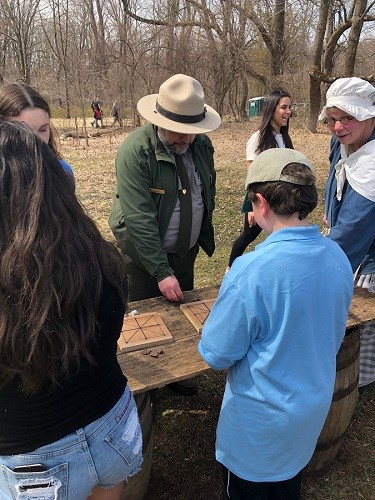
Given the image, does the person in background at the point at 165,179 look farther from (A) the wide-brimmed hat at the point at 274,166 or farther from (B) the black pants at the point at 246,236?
(B) the black pants at the point at 246,236

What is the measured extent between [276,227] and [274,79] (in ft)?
57.5

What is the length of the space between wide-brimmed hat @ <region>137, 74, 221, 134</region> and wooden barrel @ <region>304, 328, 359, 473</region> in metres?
1.30

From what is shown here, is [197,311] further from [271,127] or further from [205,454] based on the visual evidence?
[271,127]

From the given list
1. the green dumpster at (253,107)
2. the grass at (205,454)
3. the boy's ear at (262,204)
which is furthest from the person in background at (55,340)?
the green dumpster at (253,107)

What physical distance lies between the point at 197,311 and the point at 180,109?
1.06 m

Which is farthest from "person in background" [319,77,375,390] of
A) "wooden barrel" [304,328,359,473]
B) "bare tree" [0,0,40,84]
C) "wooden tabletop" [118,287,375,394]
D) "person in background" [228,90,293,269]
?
"bare tree" [0,0,40,84]

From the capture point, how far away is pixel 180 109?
89.7 inches

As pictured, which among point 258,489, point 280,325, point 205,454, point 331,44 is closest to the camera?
point 280,325

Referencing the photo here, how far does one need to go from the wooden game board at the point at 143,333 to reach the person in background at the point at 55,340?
0.60 meters

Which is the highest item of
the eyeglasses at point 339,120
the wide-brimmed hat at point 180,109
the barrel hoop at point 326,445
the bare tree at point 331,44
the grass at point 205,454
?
the bare tree at point 331,44

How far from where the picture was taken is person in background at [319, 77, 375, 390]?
2244 mm

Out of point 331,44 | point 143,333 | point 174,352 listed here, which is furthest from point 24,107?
point 331,44

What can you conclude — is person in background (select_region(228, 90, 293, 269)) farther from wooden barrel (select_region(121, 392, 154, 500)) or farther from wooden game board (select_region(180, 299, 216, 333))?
wooden barrel (select_region(121, 392, 154, 500))

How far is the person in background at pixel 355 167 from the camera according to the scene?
2.24m
